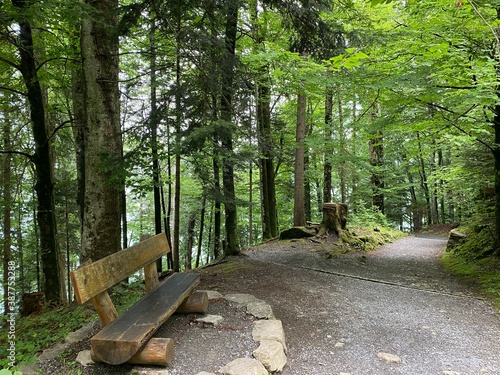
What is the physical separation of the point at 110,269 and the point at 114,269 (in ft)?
0.23

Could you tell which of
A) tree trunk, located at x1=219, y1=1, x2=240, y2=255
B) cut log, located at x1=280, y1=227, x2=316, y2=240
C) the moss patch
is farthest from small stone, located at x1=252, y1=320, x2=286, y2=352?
cut log, located at x1=280, y1=227, x2=316, y2=240

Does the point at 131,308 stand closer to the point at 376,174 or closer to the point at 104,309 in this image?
the point at 104,309

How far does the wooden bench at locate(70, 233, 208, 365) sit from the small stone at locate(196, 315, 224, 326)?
120 millimetres

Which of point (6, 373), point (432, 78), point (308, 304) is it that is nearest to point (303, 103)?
point (432, 78)

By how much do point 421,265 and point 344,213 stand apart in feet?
9.63

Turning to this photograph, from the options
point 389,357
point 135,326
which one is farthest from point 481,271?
point 135,326

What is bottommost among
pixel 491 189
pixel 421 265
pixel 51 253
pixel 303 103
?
pixel 421 265

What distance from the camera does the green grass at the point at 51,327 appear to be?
309cm

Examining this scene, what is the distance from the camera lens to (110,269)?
2822 millimetres

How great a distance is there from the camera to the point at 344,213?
1016 centimetres

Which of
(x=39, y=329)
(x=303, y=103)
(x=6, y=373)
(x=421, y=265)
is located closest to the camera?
(x=6, y=373)

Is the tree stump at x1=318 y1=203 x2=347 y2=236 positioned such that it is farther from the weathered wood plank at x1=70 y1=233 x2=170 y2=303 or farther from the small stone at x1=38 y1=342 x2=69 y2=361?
the small stone at x1=38 y1=342 x2=69 y2=361

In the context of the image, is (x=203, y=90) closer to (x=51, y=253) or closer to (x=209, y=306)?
(x=209, y=306)

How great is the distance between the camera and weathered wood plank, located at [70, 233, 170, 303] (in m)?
2.34
